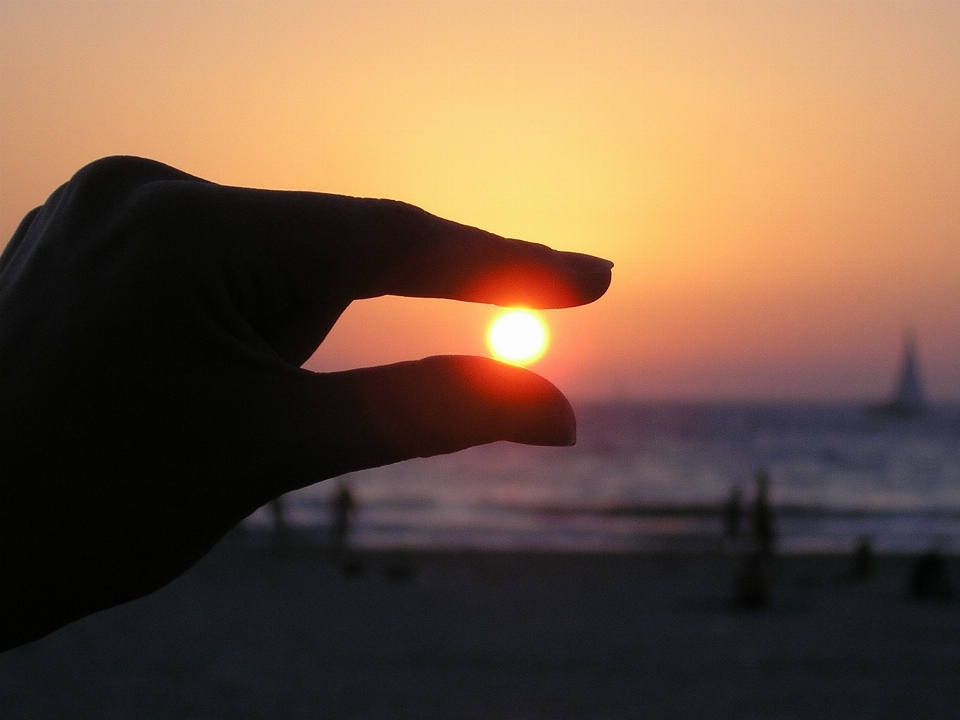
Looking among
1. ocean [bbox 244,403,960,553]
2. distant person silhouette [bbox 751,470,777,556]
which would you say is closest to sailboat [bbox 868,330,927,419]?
ocean [bbox 244,403,960,553]

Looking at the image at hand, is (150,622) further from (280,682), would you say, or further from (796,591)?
(796,591)

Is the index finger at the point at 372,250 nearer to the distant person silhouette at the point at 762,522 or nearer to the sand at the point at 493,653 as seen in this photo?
the sand at the point at 493,653

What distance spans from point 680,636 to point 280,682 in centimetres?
525

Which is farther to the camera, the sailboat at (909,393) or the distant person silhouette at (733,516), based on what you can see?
the sailboat at (909,393)

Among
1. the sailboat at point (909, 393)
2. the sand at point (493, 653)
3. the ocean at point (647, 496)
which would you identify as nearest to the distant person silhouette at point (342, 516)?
the ocean at point (647, 496)

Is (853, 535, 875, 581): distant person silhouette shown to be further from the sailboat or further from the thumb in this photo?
the sailboat

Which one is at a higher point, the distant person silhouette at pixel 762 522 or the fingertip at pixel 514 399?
the fingertip at pixel 514 399

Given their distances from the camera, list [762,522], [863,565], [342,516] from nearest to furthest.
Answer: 1. [863,565]
2. [762,522]
3. [342,516]

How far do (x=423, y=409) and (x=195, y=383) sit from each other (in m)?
0.39

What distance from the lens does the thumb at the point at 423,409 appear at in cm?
167

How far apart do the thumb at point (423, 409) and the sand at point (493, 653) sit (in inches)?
305

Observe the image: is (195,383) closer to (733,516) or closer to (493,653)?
(493,653)

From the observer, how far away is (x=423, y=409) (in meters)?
1.68

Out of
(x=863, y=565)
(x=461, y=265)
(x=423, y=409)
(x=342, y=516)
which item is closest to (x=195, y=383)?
(x=423, y=409)
